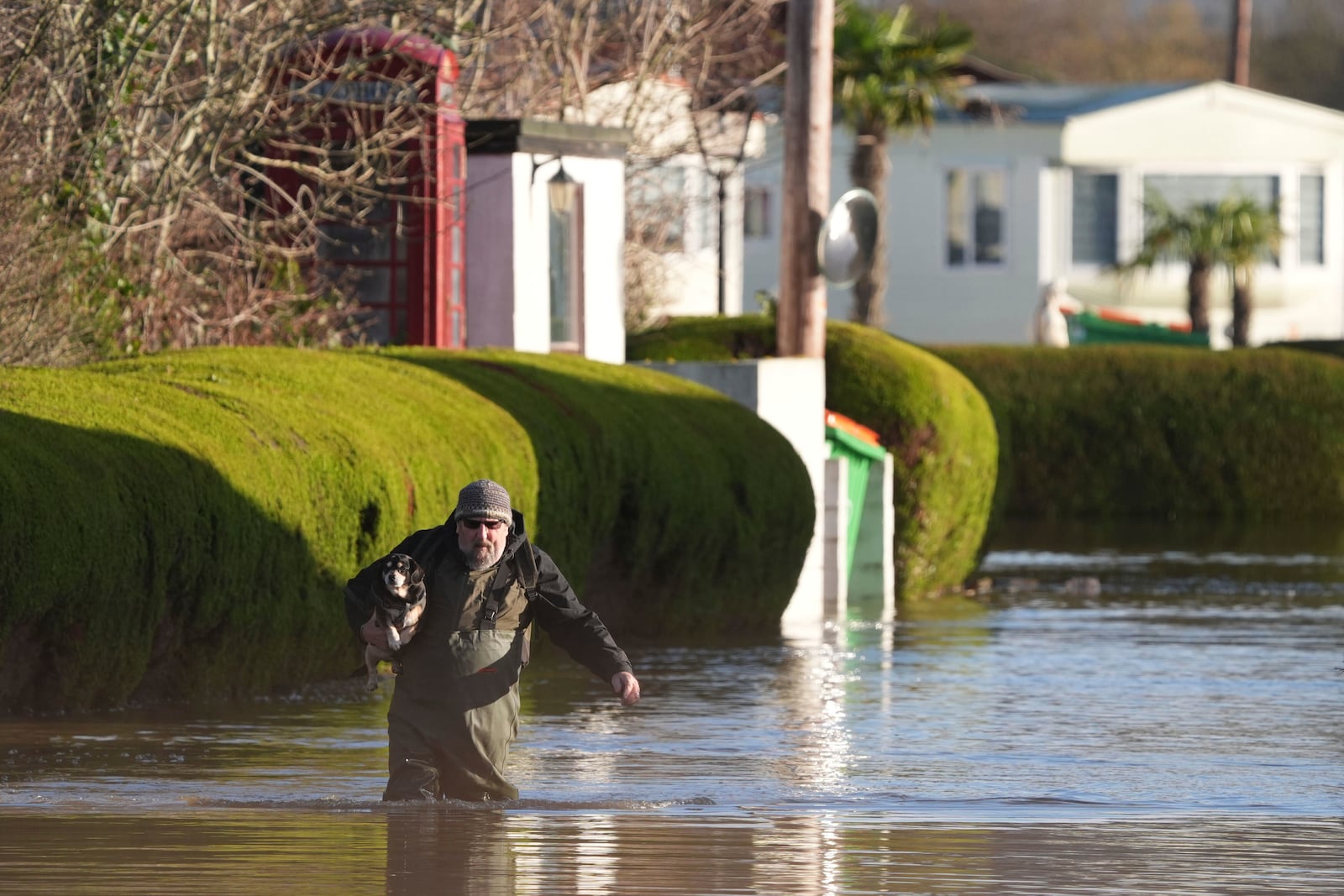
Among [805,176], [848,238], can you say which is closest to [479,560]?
[805,176]

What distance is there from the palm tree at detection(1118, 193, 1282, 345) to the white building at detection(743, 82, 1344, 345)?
2.79 ft

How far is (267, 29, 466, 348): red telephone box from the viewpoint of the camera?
1886 cm

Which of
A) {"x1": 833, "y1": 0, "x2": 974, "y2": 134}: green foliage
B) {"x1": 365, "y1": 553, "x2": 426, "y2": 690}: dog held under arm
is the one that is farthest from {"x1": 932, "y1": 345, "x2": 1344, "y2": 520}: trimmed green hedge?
{"x1": 365, "y1": 553, "x2": 426, "y2": 690}: dog held under arm

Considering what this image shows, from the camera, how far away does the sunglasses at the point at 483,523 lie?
890cm

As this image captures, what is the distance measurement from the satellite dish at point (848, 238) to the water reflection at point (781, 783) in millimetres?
4351

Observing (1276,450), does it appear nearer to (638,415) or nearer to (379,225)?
(379,225)

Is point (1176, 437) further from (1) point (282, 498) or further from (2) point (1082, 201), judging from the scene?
(1) point (282, 498)

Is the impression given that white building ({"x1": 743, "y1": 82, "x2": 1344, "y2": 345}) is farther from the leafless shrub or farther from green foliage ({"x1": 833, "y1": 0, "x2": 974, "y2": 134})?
the leafless shrub

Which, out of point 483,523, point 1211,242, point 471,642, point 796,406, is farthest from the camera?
point 1211,242

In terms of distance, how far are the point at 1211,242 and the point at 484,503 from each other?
37076 mm

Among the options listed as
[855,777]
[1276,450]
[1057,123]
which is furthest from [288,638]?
[1057,123]

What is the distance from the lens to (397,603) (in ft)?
28.9

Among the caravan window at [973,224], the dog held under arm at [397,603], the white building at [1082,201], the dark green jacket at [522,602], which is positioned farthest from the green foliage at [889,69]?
the dog held under arm at [397,603]

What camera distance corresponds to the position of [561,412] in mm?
15055
